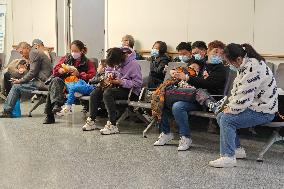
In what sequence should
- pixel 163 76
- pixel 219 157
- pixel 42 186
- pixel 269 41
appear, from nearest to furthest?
1. pixel 42 186
2. pixel 219 157
3. pixel 269 41
4. pixel 163 76

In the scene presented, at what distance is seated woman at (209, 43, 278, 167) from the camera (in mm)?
4160

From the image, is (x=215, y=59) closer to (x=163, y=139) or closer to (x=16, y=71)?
(x=163, y=139)

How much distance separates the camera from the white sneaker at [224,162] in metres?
4.21

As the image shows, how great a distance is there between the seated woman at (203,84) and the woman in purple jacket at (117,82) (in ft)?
2.66

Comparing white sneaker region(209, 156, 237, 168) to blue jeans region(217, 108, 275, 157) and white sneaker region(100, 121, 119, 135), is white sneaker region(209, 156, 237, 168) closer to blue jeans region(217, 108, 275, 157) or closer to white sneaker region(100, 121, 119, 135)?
blue jeans region(217, 108, 275, 157)

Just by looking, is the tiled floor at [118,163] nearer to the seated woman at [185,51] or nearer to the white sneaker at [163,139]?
the white sneaker at [163,139]

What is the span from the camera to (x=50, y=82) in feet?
21.6

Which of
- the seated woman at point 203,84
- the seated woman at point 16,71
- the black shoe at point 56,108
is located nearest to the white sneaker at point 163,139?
the seated woman at point 203,84

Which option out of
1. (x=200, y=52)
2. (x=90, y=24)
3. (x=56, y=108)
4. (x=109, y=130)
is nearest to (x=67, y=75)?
(x=56, y=108)

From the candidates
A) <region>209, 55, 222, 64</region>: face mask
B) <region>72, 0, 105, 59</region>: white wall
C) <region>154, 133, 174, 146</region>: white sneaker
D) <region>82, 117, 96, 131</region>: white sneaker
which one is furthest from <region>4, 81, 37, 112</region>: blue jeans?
<region>209, 55, 222, 64</region>: face mask

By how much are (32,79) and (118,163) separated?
333 cm

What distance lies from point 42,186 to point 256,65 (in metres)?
2.13

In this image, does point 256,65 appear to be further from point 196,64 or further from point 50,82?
point 50,82

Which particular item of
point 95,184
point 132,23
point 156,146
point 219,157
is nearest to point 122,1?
point 132,23
